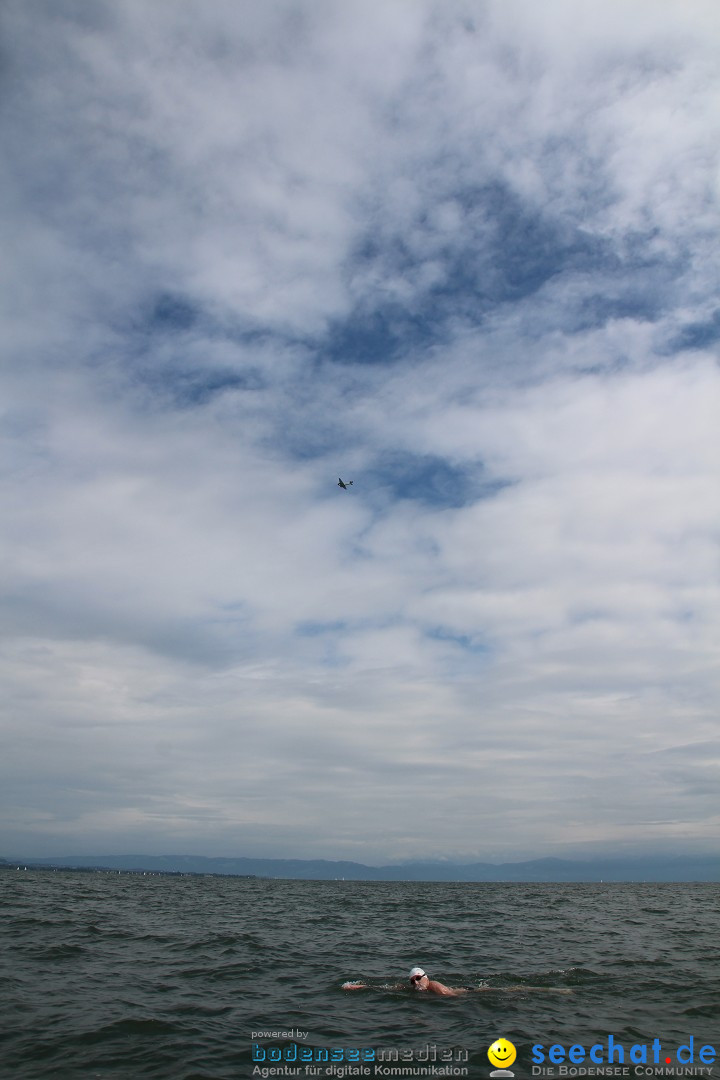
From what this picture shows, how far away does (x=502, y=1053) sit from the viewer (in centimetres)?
Result: 1295

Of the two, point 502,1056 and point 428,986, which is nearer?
point 502,1056

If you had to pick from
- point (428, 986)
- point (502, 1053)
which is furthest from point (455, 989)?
point (502, 1053)

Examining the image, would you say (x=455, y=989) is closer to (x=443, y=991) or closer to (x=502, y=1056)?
(x=443, y=991)

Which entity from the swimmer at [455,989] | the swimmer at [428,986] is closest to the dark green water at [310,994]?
the swimmer at [455,989]

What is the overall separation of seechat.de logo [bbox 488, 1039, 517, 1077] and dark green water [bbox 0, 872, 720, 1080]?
0.20 m

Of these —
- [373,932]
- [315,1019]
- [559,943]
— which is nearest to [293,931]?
[373,932]

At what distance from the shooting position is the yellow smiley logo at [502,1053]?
12570 millimetres

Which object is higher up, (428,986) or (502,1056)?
(502,1056)

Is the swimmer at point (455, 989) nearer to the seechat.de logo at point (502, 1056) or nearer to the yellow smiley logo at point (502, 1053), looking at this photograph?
the seechat.de logo at point (502, 1056)

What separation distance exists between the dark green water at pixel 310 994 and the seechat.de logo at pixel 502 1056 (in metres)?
0.20

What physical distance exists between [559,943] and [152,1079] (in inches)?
1032

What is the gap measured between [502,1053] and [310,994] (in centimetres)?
807

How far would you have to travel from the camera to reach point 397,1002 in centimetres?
1764

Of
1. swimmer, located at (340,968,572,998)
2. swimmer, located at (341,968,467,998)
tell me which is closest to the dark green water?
swimmer, located at (340,968,572,998)
